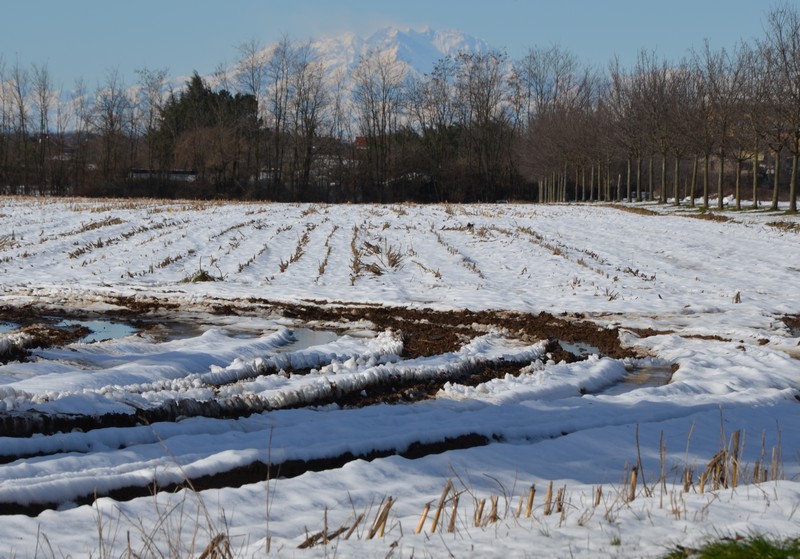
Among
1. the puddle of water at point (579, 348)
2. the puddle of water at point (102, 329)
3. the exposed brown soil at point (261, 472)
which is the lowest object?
the exposed brown soil at point (261, 472)

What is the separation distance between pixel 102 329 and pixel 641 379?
637 cm

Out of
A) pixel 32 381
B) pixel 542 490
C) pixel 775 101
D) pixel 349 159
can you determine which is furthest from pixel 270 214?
pixel 349 159

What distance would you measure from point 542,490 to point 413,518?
110 centimetres

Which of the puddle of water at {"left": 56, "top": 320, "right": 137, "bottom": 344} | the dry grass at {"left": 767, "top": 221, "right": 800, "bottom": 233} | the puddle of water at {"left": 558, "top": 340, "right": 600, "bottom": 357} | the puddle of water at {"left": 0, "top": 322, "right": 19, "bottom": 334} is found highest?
the dry grass at {"left": 767, "top": 221, "right": 800, "bottom": 233}

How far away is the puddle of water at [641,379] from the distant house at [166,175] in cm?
5963

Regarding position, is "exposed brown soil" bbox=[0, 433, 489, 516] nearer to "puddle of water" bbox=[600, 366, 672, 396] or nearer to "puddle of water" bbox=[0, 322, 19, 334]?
"puddle of water" bbox=[600, 366, 672, 396]

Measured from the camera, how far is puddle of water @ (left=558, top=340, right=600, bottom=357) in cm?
912

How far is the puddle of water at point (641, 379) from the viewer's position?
757 cm

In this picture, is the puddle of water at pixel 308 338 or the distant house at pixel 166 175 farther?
the distant house at pixel 166 175

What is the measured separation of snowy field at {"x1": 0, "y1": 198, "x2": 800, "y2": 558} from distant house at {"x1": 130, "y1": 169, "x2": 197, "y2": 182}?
49.9 meters

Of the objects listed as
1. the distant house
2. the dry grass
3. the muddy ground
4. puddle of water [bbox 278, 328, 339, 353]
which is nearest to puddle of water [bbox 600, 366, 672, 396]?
the muddy ground

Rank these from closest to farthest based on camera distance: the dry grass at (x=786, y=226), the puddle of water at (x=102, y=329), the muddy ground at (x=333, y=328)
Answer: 1. the muddy ground at (x=333, y=328)
2. the puddle of water at (x=102, y=329)
3. the dry grass at (x=786, y=226)

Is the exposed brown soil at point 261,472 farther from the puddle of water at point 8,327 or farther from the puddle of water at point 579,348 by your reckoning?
the puddle of water at point 8,327

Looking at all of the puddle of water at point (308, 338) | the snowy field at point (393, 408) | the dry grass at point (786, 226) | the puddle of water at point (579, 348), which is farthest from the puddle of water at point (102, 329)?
the dry grass at point (786, 226)
